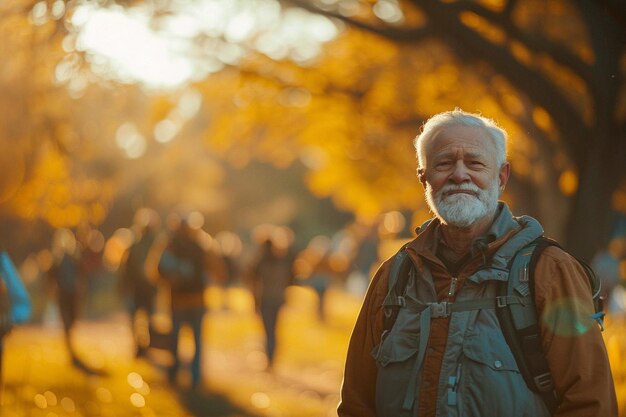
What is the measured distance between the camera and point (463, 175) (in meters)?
3.54

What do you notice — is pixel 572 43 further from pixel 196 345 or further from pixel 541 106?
pixel 196 345

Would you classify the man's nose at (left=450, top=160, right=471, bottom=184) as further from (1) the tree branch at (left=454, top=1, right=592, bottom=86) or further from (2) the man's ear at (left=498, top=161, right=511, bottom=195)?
(1) the tree branch at (left=454, top=1, right=592, bottom=86)

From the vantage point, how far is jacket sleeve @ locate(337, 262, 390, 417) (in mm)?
3670

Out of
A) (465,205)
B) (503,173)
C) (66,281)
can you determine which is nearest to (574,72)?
(503,173)

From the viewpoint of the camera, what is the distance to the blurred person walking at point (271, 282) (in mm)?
13867

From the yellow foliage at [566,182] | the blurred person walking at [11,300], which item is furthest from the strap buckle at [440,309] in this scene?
the yellow foliage at [566,182]

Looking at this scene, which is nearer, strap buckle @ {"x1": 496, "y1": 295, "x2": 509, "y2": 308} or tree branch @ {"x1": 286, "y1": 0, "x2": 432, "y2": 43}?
strap buckle @ {"x1": 496, "y1": 295, "x2": 509, "y2": 308}

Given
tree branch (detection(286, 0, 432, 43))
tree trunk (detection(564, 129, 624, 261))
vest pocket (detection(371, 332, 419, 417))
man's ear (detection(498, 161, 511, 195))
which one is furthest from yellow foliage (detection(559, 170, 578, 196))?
vest pocket (detection(371, 332, 419, 417))

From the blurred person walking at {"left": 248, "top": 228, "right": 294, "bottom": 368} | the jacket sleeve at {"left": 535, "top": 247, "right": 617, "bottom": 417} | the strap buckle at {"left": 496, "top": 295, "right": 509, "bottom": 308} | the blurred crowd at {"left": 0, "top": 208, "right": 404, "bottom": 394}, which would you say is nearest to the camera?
the jacket sleeve at {"left": 535, "top": 247, "right": 617, "bottom": 417}

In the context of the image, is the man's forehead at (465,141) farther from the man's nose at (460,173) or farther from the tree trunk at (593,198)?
the tree trunk at (593,198)

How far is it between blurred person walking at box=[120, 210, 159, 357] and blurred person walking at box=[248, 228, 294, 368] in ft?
4.46

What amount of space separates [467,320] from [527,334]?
19 centimetres

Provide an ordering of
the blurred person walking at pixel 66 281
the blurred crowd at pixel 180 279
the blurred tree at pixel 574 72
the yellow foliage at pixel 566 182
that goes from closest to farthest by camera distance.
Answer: the blurred tree at pixel 574 72 → the yellow foliage at pixel 566 182 → the blurred crowd at pixel 180 279 → the blurred person walking at pixel 66 281

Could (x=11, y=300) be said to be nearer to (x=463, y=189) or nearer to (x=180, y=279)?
(x=463, y=189)
